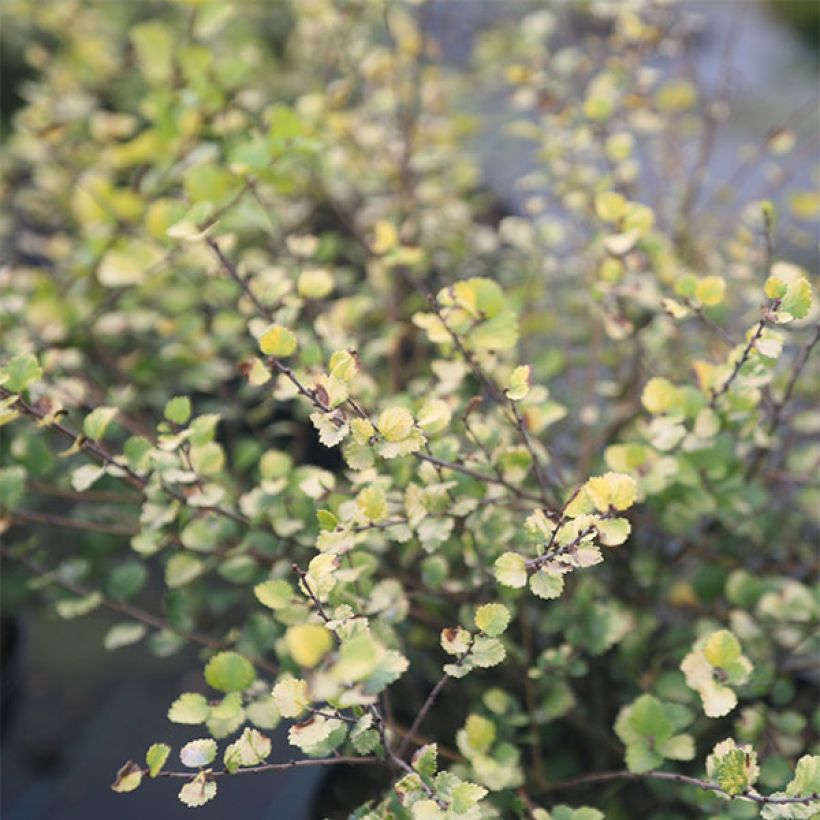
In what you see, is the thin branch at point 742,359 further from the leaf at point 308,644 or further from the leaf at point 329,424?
the leaf at point 308,644

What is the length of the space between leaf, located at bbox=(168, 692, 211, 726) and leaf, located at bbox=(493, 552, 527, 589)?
0.33 meters

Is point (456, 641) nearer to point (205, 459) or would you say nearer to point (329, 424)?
point (329, 424)

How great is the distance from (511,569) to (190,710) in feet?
1.14

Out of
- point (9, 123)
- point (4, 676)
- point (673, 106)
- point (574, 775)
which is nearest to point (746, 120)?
point (673, 106)

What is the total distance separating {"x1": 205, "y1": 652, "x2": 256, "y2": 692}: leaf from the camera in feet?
2.86

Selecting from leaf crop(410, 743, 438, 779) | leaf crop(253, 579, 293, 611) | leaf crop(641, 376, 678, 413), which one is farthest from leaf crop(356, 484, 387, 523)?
leaf crop(641, 376, 678, 413)

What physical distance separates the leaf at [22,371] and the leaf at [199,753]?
1.32 feet

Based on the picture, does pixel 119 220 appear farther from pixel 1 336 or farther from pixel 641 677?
pixel 641 677

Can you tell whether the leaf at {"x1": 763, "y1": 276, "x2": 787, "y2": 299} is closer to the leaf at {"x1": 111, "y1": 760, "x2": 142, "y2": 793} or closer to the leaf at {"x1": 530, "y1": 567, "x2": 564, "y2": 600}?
the leaf at {"x1": 530, "y1": 567, "x2": 564, "y2": 600}

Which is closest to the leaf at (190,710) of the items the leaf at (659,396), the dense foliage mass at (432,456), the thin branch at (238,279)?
the dense foliage mass at (432,456)

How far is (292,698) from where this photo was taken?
0.73 meters

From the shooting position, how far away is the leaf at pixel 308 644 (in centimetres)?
60

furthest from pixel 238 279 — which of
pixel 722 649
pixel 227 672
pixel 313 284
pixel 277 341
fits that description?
pixel 722 649

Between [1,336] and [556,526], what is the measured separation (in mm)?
993
